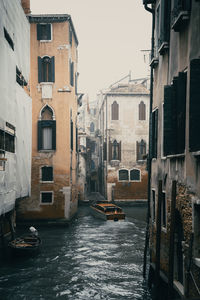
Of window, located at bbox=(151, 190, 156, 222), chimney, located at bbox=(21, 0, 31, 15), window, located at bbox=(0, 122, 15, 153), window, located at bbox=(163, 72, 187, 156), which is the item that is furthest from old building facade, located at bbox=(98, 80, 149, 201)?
window, located at bbox=(163, 72, 187, 156)

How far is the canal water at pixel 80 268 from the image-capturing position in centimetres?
1105

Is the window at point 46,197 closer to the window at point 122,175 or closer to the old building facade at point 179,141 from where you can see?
the window at point 122,175

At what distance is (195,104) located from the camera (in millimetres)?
6090

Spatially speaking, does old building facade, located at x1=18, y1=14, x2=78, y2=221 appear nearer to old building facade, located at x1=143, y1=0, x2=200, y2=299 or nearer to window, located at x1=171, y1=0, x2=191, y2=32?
old building facade, located at x1=143, y1=0, x2=200, y2=299

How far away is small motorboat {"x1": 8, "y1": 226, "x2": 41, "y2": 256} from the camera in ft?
46.0

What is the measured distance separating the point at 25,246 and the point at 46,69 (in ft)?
38.7

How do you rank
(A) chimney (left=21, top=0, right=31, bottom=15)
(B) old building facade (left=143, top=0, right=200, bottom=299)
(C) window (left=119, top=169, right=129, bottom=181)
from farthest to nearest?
(C) window (left=119, top=169, right=129, bottom=181)
(A) chimney (left=21, top=0, right=31, bottom=15)
(B) old building facade (left=143, top=0, right=200, bottom=299)

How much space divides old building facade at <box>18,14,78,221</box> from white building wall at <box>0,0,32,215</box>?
434cm

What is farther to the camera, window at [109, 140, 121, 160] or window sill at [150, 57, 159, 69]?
window at [109, 140, 121, 160]

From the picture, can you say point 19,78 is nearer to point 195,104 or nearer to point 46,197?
point 46,197

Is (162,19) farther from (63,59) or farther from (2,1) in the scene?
(63,59)

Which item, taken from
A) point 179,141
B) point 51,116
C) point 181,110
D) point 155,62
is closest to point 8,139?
point 155,62

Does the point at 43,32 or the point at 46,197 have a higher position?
the point at 43,32

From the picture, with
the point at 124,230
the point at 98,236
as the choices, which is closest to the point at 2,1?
the point at 98,236
